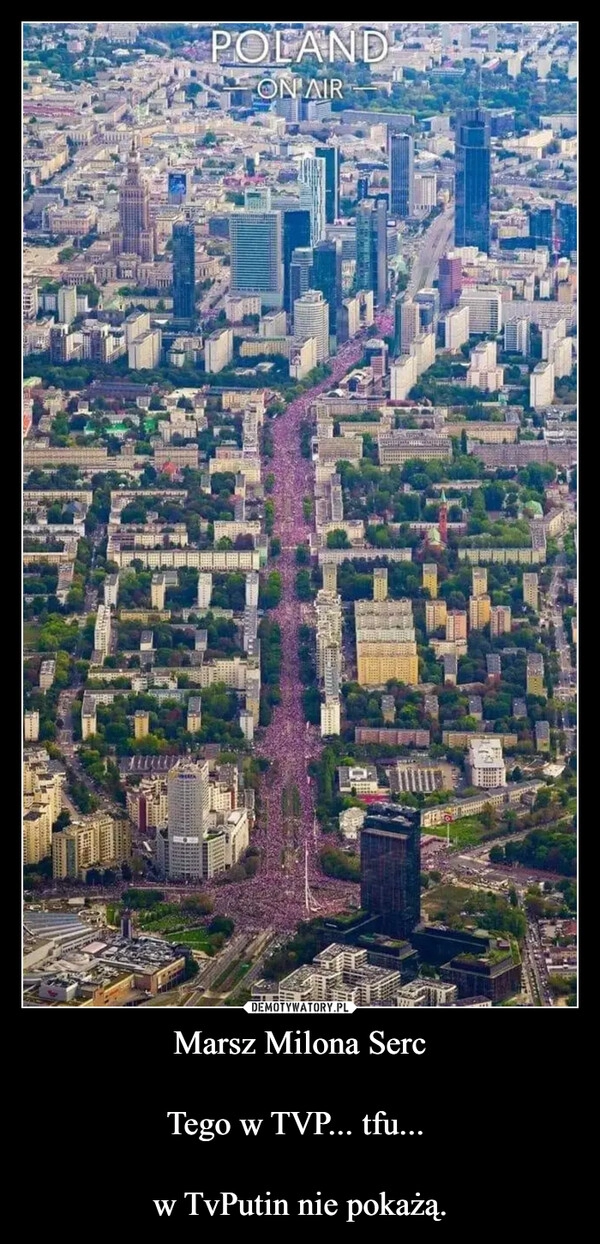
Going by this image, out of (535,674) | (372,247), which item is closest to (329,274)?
(372,247)

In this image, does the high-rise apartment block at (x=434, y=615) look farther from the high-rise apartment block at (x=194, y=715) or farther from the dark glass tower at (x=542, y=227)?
the dark glass tower at (x=542, y=227)

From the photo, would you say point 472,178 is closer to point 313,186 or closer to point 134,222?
point 313,186

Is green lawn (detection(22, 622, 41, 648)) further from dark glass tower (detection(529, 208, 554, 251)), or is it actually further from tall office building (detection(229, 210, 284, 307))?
dark glass tower (detection(529, 208, 554, 251))

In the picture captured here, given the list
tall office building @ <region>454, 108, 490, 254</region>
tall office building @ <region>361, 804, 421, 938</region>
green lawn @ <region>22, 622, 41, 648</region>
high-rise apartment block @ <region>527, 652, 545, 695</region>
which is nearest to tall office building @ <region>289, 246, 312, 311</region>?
tall office building @ <region>454, 108, 490, 254</region>

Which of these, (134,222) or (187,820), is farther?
(134,222)

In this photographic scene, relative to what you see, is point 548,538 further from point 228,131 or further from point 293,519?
point 228,131
